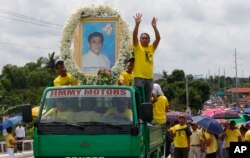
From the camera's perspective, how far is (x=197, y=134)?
18.4 meters

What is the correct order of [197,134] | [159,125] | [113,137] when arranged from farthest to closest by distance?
[197,134]
[159,125]
[113,137]

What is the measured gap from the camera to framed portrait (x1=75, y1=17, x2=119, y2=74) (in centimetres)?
2098

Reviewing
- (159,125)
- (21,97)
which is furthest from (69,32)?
(21,97)

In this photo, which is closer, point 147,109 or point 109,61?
point 147,109

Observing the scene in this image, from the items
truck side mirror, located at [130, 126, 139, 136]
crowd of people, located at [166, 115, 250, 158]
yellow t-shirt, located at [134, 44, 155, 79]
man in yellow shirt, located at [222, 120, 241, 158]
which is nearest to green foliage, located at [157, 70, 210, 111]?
crowd of people, located at [166, 115, 250, 158]

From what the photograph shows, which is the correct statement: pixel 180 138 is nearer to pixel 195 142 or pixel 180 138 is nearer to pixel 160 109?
pixel 195 142

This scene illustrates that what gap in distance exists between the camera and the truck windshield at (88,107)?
10211 mm

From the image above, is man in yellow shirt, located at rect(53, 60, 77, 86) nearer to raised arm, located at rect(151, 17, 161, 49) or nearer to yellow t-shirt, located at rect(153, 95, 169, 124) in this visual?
raised arm, located at rect(151, 17, 161, 49)

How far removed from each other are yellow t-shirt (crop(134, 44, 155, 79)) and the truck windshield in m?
2.01

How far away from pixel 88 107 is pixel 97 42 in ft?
37.8

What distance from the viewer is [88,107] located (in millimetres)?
10320

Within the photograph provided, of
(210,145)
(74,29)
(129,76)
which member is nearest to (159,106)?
(129,76)

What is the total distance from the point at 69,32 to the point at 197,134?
19.0 feet

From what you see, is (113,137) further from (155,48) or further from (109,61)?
(109,61)
